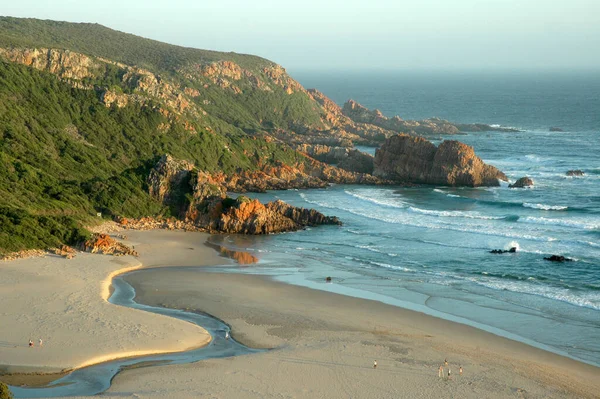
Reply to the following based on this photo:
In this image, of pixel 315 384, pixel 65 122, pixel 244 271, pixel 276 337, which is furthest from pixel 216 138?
pixel 315 384

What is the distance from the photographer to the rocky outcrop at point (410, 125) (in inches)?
5507

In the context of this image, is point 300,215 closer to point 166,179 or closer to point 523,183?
point 166,179

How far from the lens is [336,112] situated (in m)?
150

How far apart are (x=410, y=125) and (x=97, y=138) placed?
77148 millimetres

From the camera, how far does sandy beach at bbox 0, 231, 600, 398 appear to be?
94.6ft

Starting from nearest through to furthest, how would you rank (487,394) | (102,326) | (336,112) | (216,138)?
(487,394)
(102,326)
(216,138)
(336,112)

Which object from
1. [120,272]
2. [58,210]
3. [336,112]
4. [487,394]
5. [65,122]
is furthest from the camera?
[336,112]

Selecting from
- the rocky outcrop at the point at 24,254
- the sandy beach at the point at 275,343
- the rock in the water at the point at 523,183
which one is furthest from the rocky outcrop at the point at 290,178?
the sandy beach at the point at 275,343

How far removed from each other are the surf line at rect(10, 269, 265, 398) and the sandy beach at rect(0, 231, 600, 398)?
56 centimetres

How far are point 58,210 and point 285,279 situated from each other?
17746 millimetres

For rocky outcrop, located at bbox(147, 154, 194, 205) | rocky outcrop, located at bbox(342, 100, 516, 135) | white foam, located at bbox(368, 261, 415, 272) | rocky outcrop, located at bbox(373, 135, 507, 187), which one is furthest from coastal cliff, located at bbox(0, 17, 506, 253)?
white foam, located at bbox(368, 261, 415, 272)

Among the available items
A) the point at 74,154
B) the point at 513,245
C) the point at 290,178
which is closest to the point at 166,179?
the point at 74,154

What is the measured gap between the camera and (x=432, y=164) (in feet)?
282

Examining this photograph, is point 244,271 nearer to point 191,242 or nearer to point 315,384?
point 191,242
